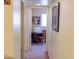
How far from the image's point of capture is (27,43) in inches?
301

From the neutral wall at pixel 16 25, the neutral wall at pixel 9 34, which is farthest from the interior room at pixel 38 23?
the neutral wall at pixel 9 34

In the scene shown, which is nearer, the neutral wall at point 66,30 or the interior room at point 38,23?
the neutral wall at point 66,30

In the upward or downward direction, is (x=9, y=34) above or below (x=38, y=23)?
below


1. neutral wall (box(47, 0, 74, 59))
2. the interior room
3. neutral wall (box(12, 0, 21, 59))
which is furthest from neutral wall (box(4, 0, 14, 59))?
the interior room

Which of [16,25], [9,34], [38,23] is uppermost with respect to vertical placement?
[38,23]

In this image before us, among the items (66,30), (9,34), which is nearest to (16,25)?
(9,34)

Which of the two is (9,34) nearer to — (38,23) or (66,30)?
(66,30)

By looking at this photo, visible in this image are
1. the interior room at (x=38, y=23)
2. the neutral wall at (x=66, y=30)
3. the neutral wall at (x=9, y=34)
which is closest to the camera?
the neutral wall at (x=66, y=30)

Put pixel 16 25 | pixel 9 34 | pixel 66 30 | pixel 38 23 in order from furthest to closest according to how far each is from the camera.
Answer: pixel 38 23
pixel 16 25
pixel 66 30
pixel 9 34

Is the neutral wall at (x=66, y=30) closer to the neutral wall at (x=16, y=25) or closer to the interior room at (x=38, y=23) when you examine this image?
the neutral wall at (x=16, y=25)

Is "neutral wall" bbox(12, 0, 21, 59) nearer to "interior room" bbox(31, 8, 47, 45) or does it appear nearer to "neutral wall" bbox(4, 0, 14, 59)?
"neutral wall" bbox(4, 0, 14, 59)
